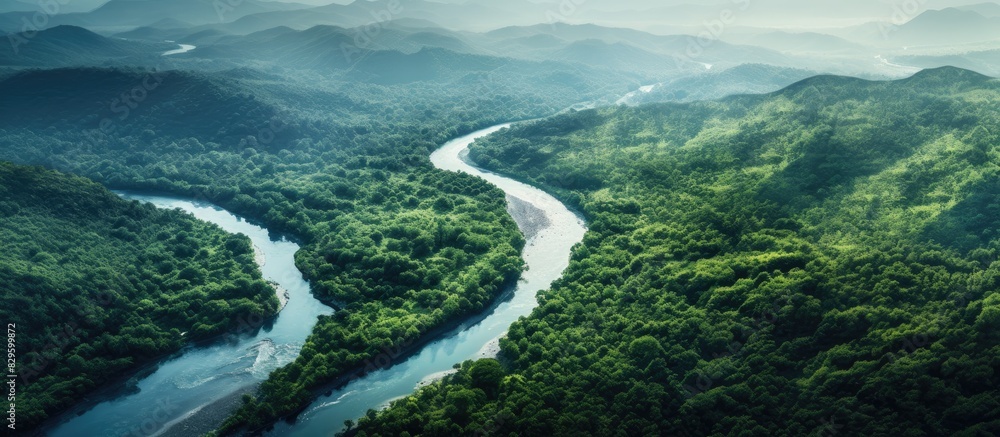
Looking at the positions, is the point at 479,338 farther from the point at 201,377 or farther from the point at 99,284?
the point at 99,284

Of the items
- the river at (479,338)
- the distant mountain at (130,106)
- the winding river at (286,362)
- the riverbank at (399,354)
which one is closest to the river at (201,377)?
the winding river at (286,362)

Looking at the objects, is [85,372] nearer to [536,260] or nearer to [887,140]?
[536,260]

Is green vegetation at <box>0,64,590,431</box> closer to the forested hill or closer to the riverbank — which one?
the riverbank

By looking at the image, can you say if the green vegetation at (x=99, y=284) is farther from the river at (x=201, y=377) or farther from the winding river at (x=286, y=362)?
the winding river at (x=286, y=362)

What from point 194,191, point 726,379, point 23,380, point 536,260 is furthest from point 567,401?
point 194,191

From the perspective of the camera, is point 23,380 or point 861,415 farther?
point 23,380

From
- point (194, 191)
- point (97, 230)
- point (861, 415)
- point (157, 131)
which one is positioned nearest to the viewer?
point (861, 415)

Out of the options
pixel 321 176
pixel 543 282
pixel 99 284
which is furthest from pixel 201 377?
pixel 321 176
